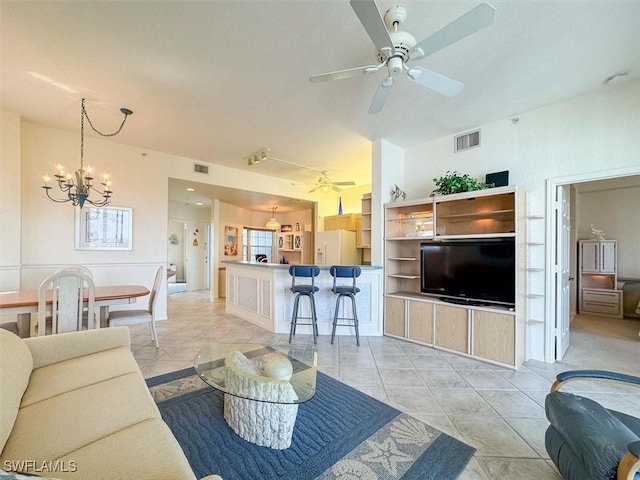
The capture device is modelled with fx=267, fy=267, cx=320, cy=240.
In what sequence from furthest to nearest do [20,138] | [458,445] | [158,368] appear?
1. [20,138]
2. [158,368]
3. [458,445]

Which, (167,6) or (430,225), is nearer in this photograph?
(167,6)

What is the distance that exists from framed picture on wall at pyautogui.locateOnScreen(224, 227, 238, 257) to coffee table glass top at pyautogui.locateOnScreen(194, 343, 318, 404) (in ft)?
17.7

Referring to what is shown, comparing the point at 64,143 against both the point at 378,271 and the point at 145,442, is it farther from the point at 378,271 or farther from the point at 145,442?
the point at 378,271

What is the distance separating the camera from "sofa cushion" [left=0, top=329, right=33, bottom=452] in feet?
3.72

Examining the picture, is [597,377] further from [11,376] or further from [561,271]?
[11,376]

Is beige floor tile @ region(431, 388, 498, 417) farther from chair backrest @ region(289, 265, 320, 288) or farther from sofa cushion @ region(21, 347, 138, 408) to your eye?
sofa cushion @ region(21, 347, 138, 408)

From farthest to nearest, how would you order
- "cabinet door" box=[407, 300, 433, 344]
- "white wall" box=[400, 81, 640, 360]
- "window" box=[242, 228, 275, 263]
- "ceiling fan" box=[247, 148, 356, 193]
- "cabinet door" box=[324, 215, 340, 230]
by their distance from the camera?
"window" box=[242, 228, 275, 263] → "cabinet door" box=[324, 215, 340, 230] → "ceiling fan" box=[247, 148, 356, 193] → "cabinet door" box=[407, 300, 433, 344] → "white wall" box=[400, 81, 640, 360]

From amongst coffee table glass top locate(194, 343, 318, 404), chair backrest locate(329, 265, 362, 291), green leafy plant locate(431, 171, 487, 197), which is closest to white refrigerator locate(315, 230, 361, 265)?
chair backrest locate(329, 265, 362, 291)

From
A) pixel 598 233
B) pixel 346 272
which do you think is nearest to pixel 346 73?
pixel 346 272

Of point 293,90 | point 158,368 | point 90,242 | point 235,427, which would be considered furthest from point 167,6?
point 90,242

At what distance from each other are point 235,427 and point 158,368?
1.51 metres

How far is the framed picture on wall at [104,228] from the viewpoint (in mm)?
4199

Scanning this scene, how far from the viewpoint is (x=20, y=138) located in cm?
367

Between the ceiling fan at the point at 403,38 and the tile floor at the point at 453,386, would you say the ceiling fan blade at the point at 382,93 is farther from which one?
the tile floor at the point at 453,386
